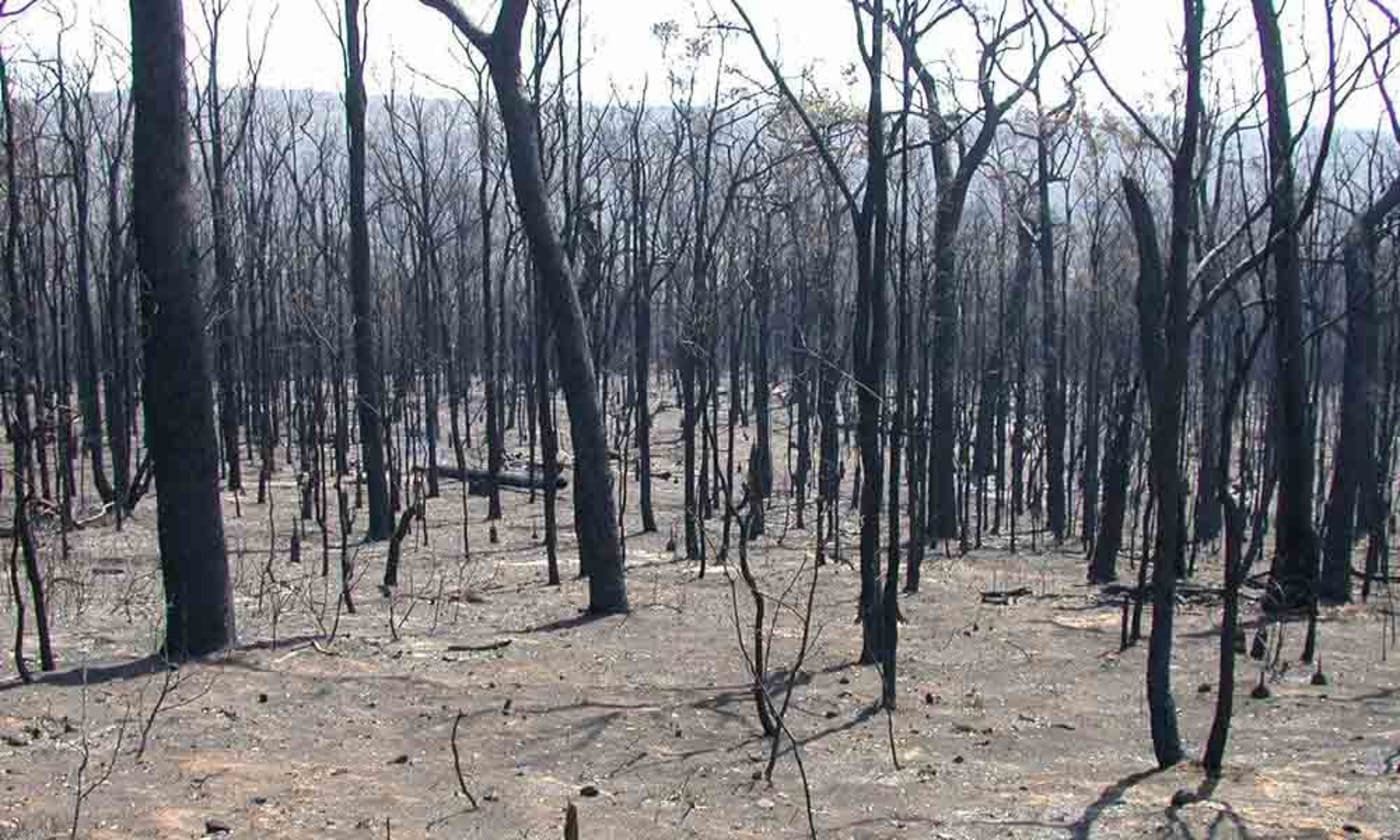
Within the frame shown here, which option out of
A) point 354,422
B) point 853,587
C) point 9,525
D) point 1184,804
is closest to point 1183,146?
point 1184,804

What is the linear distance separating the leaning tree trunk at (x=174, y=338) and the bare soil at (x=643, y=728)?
1.70 ft

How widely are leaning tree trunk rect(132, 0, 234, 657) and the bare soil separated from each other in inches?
20.4

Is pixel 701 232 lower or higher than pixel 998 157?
lower

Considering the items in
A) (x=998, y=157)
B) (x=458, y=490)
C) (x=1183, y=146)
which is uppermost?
(x=998, y=157)

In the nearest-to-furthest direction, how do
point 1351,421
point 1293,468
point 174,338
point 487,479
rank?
1. point 174,338
2. point 1293,468
3. point 1351,421
4. point 487,479

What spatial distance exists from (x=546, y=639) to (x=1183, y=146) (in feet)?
20.1

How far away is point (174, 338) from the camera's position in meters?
8.55

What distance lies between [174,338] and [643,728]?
3.86 meters

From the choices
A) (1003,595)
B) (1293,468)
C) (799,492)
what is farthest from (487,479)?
(1293,468)

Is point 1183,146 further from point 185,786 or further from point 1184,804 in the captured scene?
point 185,786

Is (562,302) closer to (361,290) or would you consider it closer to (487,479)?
(361,290)

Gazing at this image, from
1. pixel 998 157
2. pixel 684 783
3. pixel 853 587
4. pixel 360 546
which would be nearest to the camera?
pixel 684 783

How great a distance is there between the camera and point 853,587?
1440 cm

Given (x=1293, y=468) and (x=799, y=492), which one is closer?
(x=1293, y=468)
